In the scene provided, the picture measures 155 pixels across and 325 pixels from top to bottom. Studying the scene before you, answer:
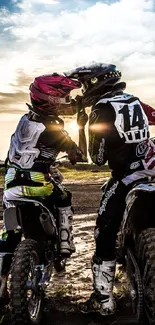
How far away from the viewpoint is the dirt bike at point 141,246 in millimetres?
3902

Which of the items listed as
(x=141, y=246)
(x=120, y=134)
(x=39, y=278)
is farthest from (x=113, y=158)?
(x=39, y=278)

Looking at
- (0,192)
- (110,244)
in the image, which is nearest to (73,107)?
(110,244)

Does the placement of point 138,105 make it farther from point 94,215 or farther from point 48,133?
point 94,215

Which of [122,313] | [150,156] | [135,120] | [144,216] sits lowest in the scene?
A: [122,313]

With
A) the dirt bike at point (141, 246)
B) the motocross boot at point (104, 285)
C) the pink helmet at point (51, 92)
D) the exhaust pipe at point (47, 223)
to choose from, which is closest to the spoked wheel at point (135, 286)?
the dirt bike at point (141, 246)

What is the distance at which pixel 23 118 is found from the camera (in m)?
5.13

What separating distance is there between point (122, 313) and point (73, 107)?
79.3 inches

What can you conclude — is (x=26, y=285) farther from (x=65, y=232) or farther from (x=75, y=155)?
(x=75, y=155)

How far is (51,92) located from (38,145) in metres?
0.55

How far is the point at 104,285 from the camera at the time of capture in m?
4.67

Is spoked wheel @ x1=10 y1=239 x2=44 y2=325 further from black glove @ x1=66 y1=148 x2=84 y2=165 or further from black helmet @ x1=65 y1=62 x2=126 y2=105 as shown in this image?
black helmet @ x1=65 y1=62 x2=126 y2=105

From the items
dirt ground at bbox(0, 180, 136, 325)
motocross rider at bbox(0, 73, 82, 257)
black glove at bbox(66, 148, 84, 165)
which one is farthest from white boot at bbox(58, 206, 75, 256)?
black glove at bbox(66, 148, 84, 165)

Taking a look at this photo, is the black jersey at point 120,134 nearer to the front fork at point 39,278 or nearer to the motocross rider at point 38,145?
the motocross rider at point 38,145

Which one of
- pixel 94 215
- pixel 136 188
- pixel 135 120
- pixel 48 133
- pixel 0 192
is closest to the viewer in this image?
pixel 136 188
